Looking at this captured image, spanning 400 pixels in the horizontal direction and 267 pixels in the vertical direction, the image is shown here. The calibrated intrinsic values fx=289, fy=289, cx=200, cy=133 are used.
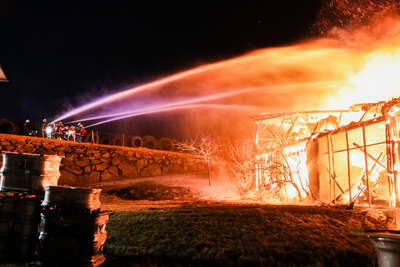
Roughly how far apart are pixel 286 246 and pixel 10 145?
46.7 feet

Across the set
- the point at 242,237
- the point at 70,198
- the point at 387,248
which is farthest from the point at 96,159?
the point at 387,248

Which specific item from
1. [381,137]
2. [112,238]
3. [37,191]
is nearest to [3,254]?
[37,191]

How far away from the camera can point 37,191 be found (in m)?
5.59

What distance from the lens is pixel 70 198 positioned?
4996mm

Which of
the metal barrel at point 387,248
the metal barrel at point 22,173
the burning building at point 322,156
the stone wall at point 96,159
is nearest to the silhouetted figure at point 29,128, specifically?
the stone wall at point 96,159

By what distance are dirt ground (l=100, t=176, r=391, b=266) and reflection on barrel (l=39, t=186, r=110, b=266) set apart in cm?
68

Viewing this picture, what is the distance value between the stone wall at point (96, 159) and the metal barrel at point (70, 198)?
36.3ft

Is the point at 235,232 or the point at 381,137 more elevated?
the point at 381,137

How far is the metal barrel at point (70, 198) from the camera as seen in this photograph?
196 inches

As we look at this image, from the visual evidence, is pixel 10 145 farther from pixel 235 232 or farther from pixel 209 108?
pixel 209 108

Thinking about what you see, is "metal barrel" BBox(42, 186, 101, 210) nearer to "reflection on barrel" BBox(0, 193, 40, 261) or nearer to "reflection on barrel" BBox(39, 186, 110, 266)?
"reflection on barrel" BBox(39, 186, 110, 266)

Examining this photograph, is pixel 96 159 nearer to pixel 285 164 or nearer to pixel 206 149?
pixel 206 149

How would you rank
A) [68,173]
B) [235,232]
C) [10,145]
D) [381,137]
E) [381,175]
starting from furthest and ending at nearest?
[68,173] < [10,145] < [381,137] < [381,175] < [235,232]

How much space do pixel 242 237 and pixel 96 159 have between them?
1346 cm
